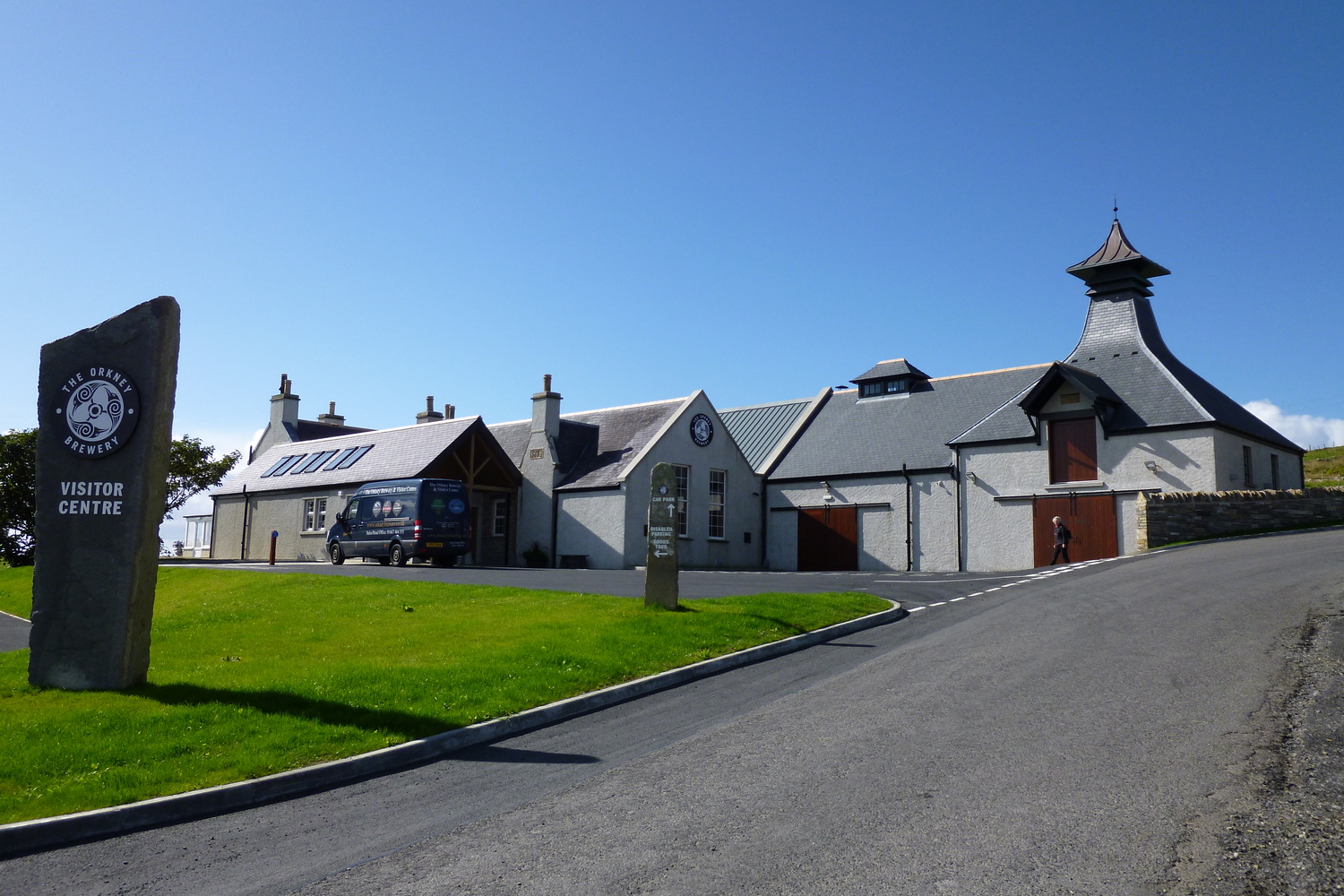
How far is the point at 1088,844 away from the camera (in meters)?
5.14

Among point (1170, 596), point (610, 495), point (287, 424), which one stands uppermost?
point (287, 424)

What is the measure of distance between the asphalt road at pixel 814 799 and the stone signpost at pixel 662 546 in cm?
417

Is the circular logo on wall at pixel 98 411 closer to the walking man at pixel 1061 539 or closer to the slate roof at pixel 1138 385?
the walking man at pixel 1061 539

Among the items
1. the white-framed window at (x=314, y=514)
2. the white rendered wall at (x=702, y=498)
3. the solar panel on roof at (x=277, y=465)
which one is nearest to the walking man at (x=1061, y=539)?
the white rendered wall at (x=702, y=498)

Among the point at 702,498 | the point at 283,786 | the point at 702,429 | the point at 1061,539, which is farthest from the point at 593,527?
the point at 283,786

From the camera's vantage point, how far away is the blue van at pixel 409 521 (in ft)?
92.9

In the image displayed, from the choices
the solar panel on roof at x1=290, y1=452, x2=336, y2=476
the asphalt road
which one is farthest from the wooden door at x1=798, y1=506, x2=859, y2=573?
the asphalt road

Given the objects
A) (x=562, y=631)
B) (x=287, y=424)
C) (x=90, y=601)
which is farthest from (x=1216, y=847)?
(x=287, y=424)

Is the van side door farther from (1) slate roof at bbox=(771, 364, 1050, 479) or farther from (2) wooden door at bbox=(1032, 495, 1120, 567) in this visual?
(2) wooden door at bbox=(1032, 495, 1120, 567)

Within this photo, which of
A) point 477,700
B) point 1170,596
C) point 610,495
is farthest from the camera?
point 610,495

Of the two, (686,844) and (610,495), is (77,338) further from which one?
(610,495)

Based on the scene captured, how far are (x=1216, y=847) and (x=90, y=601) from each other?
962 centimetres

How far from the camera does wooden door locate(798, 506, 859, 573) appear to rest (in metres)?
34.2

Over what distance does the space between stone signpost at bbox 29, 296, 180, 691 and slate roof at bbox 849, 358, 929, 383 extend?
3055 centimetres
